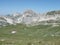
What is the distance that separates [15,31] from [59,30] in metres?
39.0

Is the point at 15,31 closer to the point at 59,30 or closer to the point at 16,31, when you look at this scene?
the point at 16,31

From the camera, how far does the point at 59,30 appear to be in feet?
553

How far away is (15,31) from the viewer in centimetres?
17525

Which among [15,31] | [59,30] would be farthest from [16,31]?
[59,30]

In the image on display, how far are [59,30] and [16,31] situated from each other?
39.0 metres

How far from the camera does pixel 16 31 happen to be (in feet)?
585

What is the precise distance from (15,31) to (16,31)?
10.1ft
